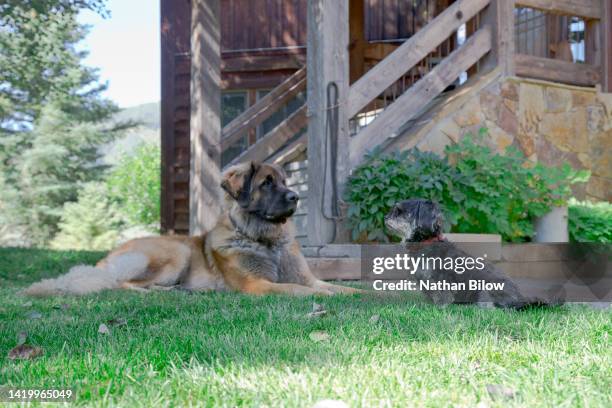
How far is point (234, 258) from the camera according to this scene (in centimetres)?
523

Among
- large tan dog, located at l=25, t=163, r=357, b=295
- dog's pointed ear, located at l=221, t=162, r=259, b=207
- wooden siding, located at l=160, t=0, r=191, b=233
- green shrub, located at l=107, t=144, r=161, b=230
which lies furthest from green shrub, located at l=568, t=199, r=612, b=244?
green shrub, located at l=107, t=144, r=161, b=230

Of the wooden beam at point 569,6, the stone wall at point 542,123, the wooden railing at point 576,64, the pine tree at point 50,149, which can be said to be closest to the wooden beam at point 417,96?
the stone wall at point 542,123

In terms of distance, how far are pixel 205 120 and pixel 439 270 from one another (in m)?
4.30

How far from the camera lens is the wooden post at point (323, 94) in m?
6.61

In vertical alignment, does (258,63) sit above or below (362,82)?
above

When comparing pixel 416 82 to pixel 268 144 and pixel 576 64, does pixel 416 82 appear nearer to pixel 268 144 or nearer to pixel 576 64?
pixel 576 64

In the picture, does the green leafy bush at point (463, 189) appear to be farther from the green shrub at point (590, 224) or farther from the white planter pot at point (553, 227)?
the green shrub at point (590, 224)

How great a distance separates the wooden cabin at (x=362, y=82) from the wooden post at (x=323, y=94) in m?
0.01

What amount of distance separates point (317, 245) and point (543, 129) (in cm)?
373

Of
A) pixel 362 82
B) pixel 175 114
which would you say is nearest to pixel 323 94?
pixel 362 82

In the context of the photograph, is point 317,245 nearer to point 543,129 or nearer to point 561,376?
point 543,129

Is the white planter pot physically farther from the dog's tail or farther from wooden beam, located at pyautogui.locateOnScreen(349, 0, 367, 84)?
wooden beam, located at pyautogui.locateOnScreen(349, 0, 367, 84)

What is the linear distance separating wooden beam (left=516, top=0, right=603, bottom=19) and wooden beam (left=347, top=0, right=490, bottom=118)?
722mm

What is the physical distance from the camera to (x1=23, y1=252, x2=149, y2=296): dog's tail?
4980 mm
